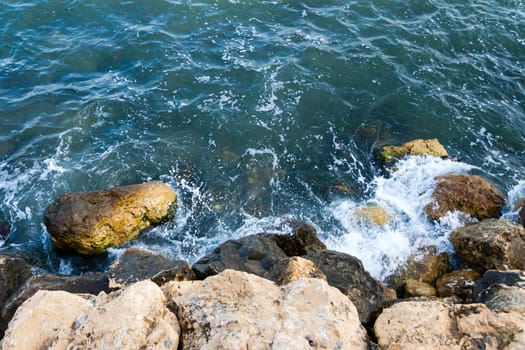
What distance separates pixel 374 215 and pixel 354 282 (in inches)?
183

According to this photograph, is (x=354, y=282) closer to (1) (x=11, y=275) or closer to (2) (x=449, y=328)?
(2) (x=449, y=328)

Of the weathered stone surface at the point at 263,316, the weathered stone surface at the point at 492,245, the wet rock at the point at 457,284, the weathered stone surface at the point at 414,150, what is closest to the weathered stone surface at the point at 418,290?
the wet rock at the point at 457,284

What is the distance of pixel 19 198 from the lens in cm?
1568

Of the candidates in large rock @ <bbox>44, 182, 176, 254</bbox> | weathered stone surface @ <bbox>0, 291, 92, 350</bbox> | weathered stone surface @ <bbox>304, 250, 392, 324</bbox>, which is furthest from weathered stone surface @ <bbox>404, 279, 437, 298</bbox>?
weathered stone surface @ <bbox>0, 291, 92, 350</bbox>

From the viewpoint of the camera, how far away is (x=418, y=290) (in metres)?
12.4

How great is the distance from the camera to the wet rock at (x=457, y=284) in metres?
12.0

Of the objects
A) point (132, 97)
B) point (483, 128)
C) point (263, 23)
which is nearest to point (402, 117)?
point (483, 128)

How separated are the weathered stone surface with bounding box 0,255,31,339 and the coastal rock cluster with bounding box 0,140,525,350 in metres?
0.03

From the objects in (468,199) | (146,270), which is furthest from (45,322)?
(468,199)

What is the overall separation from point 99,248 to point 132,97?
7649mm

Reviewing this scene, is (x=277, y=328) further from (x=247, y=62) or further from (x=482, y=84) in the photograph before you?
(x=482, y=84)

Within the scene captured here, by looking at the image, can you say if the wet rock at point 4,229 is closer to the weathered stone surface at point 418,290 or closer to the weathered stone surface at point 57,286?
the weathered stone surface at point 57,286

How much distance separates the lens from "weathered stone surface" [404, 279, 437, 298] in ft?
40.2

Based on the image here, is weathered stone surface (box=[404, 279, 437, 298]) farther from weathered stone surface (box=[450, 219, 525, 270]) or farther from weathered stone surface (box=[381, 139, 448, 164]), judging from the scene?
weathered stone surface (box=[381, 139, 448, 164])
